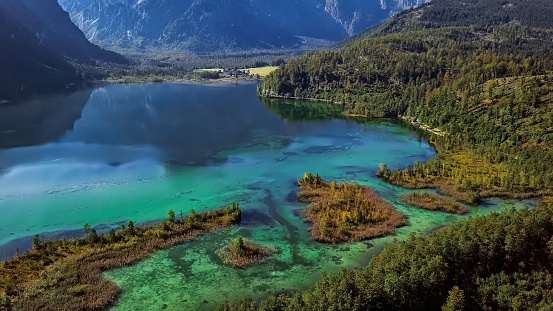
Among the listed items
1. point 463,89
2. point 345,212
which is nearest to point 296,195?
point 345,212

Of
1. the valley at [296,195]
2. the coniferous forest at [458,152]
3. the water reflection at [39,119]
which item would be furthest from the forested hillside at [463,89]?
the water reflection at [39,119]

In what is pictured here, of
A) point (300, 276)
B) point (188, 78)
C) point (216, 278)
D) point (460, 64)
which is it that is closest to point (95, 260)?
point (216, 278)

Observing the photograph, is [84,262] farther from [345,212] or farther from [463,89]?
[463,89]

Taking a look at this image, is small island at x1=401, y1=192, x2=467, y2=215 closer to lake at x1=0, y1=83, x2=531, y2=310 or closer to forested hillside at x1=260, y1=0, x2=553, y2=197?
lake at x1=0, y1=83, x2=531, y2=310

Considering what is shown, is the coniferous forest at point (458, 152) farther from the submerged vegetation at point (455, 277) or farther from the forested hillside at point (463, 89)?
the forested hillside at point (463, 89)

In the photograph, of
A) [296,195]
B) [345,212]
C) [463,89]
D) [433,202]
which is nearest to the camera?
[345,212]
